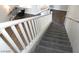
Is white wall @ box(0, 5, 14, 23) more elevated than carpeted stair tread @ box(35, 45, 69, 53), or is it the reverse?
white wall @ box(0, 5, 14, 23)

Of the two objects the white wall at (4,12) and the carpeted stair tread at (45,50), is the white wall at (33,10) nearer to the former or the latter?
the white wall at (4,12)

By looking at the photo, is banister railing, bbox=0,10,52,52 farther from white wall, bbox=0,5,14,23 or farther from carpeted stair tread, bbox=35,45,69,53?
white wall, bbox=0,5,14,23

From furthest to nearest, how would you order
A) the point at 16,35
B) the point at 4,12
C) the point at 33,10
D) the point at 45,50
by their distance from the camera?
the point at 33,10 < the point at 4,12 < the point at 45,50 < the point at 16,35

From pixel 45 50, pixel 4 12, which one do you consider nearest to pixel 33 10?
pixel 4 12

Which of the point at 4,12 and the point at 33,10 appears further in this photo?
the point at 33,10

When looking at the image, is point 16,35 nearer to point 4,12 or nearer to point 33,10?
point 4,12

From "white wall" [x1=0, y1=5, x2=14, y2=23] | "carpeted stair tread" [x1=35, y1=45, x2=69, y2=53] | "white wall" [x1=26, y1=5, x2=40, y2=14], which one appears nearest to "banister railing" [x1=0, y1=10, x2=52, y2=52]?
"carpeted stair tread" [x1=35, y1=45, x2=69, y2=53]

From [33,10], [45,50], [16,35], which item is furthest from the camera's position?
[33,10]

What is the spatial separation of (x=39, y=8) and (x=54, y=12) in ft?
7.44

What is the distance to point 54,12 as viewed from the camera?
976 centimetres

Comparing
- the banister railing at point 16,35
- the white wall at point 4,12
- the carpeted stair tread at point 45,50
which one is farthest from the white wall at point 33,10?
the banister railing at point 16,35

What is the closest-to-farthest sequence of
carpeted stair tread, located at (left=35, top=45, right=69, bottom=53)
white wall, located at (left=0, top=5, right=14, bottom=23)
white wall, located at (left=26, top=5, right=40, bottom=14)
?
carpeted stair tread, located at (left=35, top=45, right=69, bottom=53) → white wall, located at (left=0, top=5, right=14, bottom=23) → white wall, located at (left=26, top=5, right=40, bottom=14)
